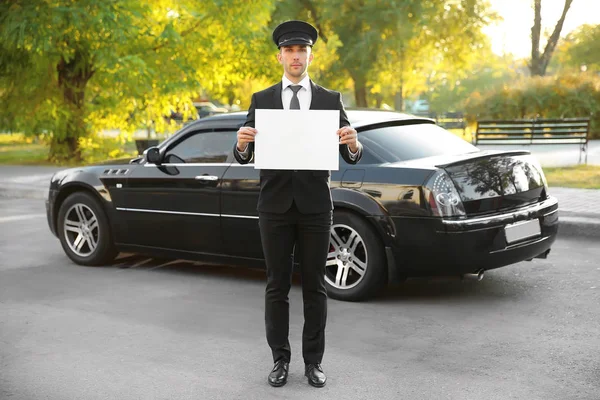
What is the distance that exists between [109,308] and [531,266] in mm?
3943

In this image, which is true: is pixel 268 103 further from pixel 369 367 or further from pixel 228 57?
pixel 228 57

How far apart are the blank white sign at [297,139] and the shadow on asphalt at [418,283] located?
2378 millimetres

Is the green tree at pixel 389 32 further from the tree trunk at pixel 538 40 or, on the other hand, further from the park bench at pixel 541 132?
the park bench at pixel 541 132

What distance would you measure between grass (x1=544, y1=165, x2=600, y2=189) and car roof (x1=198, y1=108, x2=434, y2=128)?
7.38 metres

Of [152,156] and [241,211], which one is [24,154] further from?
[241,211]

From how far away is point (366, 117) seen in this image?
24.2 ft

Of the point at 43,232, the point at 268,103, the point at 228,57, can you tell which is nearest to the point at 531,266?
the point at 268,103

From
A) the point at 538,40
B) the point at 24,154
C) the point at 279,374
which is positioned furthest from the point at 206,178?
the point at 538,40

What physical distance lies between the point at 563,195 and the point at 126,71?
988 centimetres

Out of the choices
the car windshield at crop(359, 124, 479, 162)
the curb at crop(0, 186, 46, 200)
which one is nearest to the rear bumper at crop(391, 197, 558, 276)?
the car windshield at crop(359, 124, 479, 162)

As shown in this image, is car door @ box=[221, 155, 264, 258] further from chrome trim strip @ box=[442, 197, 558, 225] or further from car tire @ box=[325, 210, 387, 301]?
chrome trim strip @ box=[442, 197, 558, 225]

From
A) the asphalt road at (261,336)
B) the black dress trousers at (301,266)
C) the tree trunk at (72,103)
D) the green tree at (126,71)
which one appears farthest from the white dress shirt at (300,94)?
the tree trunk at (72,103)

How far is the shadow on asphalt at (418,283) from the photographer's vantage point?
7.00 metres

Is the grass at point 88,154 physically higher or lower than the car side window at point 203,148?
lower
